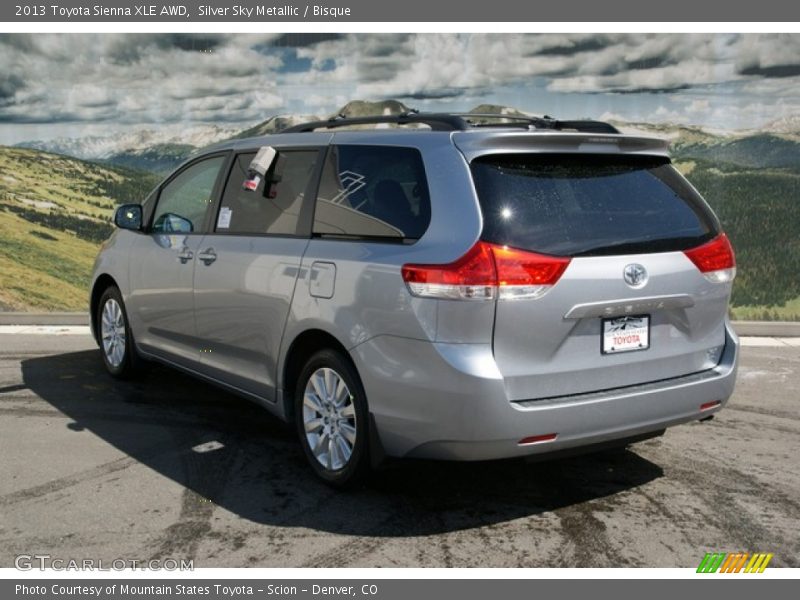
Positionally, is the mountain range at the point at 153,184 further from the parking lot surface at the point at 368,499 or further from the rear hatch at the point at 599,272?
the rear hatch at the point at 599,272

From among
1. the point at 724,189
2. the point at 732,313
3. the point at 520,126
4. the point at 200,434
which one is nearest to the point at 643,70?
the point at 724,189

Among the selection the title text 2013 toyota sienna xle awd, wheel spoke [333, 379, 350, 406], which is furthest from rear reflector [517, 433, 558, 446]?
wheel spoke [333, 379, 350, 406]

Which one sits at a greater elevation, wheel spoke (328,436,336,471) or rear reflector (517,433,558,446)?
rear reflector (517,433,558,446)

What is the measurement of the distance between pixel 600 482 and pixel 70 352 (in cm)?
551

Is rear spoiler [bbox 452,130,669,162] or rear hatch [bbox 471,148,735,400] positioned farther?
rear spoiler [bbox 452,130,669,162]

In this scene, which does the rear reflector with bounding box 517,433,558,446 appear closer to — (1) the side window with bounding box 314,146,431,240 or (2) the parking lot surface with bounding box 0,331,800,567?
(2) the parking lot surface with bounding box 0,331,800,567

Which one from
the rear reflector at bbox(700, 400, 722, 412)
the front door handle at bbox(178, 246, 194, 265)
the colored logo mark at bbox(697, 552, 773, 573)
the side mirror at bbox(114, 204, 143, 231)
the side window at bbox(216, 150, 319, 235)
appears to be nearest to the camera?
the colored logo mark at bbox(697, 552, 773, 573)

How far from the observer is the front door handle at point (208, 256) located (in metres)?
5.39

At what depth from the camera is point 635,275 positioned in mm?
4016

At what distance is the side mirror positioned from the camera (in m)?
6.41

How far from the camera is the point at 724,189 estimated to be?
10.4m

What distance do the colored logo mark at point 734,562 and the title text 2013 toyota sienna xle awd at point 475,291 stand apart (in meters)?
0.64

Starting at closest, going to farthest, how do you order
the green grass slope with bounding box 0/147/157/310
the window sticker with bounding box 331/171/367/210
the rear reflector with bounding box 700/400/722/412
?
the rear reflector with bounding box 700/400/722/412 < the window sticker with bounding box 331/171/367/210 < the green grass slope with bounding box 0/147/157/310

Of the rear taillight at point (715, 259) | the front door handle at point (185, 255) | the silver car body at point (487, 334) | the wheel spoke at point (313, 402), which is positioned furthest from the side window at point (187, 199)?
the rear taillight at point (715, 259)
